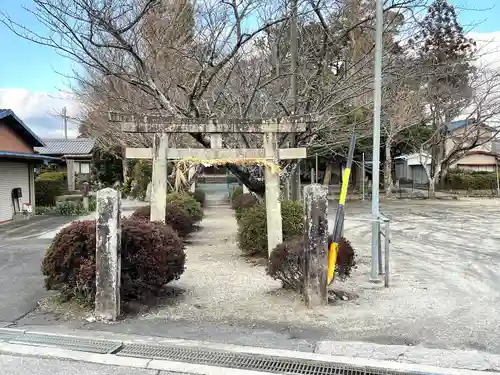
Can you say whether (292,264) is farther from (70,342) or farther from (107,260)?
(70,342)

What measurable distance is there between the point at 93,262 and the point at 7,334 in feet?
3.81

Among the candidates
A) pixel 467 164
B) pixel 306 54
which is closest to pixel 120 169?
pixel 467 164

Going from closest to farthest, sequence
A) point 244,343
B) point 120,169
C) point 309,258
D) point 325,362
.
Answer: point 325,362
point 244,343
point 309,258
point 120,169

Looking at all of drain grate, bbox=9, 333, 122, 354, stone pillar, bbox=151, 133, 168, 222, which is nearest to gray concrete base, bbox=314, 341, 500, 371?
drain grate, bbox=9, 333, 122, 354

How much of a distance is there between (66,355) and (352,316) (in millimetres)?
3120

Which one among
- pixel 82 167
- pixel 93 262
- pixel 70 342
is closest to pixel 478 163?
pixel 82 167

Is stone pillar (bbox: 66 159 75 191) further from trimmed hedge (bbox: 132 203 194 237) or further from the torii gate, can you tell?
the torii gate

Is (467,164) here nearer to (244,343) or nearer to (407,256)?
(407,256)

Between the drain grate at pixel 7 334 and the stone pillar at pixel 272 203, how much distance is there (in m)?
4.07

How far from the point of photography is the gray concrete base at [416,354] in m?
4.23

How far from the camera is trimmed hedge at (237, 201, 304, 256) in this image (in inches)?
359

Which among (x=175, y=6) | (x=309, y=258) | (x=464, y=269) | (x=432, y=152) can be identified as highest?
(x=175, y=6)

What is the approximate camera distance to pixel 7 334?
5.09 metres

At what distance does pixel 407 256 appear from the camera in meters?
10.4
